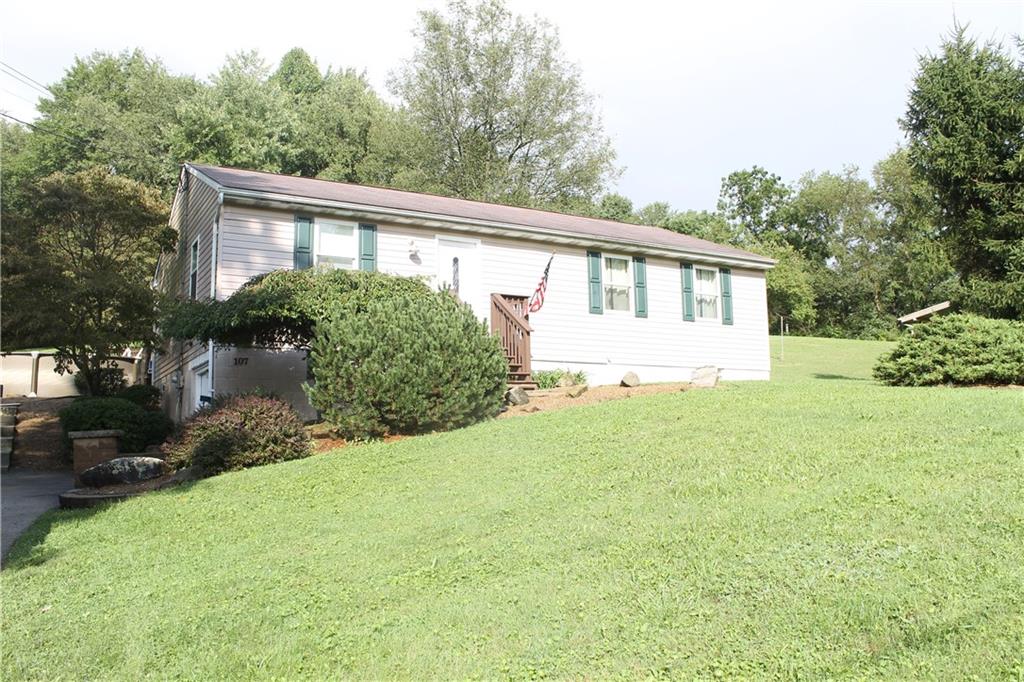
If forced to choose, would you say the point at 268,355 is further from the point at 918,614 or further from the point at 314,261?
the point at 918,614

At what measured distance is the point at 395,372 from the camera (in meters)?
11.7

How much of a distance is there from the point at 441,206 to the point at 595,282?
3.95 m

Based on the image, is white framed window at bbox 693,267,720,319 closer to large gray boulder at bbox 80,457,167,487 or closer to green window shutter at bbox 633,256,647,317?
green window shutter at bbox 633,256,647,317

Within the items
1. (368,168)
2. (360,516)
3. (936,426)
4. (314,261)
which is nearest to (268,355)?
(314,261)

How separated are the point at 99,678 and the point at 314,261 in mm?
11502

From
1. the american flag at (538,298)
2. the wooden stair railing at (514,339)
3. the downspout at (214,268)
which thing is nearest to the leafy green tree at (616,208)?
the american flag at (538,298)

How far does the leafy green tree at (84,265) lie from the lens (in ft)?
54.2

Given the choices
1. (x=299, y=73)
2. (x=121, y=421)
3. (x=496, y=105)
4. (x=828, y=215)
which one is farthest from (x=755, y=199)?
(x=121, y=421)

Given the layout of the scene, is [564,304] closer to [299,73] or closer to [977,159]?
[977,159]

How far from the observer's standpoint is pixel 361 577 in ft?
19.9

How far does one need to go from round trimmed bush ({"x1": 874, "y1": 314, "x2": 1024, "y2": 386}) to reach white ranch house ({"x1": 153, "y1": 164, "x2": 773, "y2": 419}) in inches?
260

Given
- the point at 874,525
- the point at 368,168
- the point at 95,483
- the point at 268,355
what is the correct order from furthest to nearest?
the point at 368,168, the point at 268,355, the point at 95,483, the point at 874,525

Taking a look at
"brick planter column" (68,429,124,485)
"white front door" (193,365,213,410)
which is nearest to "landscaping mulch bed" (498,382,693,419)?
"white front door" (193,365,213,410)

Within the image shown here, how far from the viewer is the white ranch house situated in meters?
15.5
